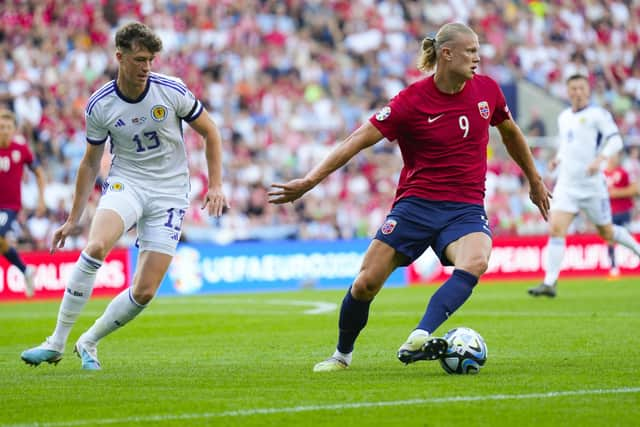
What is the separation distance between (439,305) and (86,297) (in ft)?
8.38

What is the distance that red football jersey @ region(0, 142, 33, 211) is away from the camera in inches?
683

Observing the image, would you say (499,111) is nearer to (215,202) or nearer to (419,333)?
(419,333)

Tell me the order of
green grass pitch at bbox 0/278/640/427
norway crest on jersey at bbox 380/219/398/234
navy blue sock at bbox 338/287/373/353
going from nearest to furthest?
green grass pitch at bbox 0/278/640/427, norway crest on jersey at bbox 380/219/398/234, navy blue sock at bbox 338/287/373/353

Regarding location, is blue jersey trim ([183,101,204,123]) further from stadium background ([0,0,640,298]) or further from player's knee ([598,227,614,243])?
stadium background ([0,0,640,298])

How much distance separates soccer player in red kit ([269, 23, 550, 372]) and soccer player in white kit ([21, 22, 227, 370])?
119 centimetres

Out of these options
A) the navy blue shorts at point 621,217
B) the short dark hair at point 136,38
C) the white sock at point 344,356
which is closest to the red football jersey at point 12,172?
the short dark hair at point 136,38

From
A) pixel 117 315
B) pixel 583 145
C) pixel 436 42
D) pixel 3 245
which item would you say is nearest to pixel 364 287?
pixel 436 42

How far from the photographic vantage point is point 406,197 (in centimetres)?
854

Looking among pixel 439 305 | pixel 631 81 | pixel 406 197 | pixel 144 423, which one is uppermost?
pixel 631 81

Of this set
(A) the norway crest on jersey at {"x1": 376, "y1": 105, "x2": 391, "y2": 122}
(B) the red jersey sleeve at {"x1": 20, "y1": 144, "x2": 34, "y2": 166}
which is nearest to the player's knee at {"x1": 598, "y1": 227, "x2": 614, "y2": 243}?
(B) the red jersey sleeve at {"x1": 20, "y1": 144, "x2": 34, "y2": 166}

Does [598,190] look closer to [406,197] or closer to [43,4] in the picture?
[406,197]

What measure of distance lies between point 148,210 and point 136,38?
1.28m

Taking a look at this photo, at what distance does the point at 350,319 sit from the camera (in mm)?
8562

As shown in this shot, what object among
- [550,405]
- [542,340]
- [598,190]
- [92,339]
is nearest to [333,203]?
[598,190]
